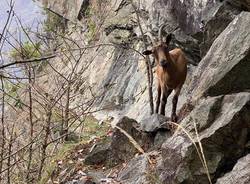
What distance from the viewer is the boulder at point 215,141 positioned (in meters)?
5.88

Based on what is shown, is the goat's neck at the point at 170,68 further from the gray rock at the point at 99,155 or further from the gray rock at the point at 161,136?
the gray rock at the point at 99,155

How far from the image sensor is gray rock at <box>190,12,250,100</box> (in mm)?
6786

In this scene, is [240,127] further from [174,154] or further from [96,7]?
[96,7]

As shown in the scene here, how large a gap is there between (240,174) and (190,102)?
2496 mm

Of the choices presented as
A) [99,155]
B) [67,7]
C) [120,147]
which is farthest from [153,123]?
[67,7]

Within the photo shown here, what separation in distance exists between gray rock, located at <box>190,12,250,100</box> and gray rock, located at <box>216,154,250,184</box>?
5.18 feet

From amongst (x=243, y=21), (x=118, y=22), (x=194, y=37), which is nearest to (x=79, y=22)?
(x=118, y=22)

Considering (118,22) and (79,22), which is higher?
(79,22)

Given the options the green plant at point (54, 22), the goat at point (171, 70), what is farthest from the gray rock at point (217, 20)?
the green plant at point (54, 22)

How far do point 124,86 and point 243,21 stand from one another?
28.9ft

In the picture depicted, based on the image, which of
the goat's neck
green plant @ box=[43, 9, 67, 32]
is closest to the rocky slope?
the goat's neck

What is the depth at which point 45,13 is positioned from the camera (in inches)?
894

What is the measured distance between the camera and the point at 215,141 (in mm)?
5918

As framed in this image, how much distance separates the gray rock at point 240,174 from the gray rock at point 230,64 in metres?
1.58
